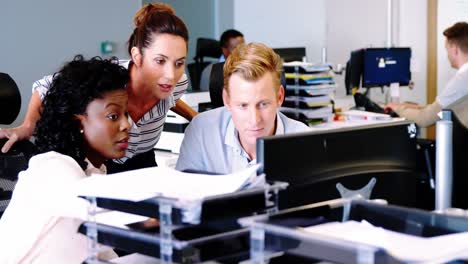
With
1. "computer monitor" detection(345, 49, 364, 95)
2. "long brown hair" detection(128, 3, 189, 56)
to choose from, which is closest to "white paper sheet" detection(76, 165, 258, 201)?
"long brown hair" detection(128, 3, 189, 56)

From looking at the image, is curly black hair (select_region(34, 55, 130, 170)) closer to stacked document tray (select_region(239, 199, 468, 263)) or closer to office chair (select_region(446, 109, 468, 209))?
stacked document tray (select_region(239, 199, 468, 263))

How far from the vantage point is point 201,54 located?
234 inches

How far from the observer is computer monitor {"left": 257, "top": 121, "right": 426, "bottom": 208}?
3.54ft

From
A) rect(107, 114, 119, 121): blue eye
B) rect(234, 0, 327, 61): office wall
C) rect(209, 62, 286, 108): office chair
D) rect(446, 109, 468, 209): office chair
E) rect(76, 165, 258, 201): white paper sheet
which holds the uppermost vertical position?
rect(234, 0, 327, 61): office wall

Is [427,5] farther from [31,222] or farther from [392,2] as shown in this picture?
[31,222]

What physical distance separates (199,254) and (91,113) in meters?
0.69

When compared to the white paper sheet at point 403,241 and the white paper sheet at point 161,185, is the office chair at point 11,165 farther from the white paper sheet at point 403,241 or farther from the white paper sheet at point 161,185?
the white paper sheet at point 403,241

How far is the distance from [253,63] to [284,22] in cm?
454

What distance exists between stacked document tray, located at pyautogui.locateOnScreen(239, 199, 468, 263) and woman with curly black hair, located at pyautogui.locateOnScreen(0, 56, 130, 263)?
1.10 feet

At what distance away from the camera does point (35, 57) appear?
15.7ft

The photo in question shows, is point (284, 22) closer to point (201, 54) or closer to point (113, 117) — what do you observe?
point (201, 54)

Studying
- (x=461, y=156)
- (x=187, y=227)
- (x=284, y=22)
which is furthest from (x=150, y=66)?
(x=284, y=22)

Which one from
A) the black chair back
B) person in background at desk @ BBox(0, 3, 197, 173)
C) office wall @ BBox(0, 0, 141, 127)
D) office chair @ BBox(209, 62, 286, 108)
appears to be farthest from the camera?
office wall @ BBox(0, 0, 141, 127)

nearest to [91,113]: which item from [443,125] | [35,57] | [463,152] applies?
[443,125]
